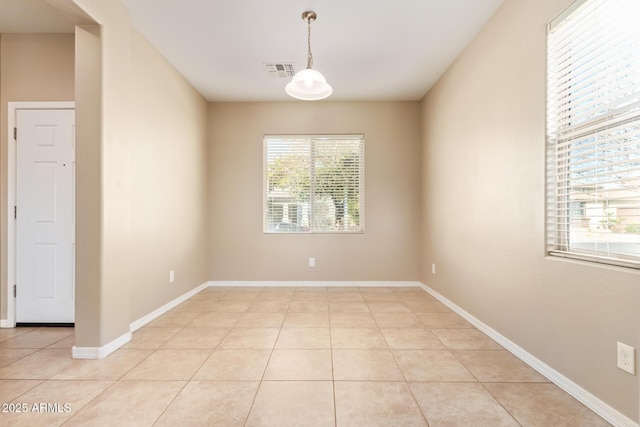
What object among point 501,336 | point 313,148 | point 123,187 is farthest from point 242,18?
point 501,336

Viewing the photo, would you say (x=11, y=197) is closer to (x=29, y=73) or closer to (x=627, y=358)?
(x=29, y=73)

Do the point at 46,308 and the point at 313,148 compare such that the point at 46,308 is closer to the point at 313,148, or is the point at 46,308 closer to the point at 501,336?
the point at 313,148

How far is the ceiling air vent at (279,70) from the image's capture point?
144 inches

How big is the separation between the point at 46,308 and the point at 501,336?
4.28 m

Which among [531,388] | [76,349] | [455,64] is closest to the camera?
[531,388]

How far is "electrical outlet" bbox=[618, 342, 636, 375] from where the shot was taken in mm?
1528

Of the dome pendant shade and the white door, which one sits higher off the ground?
the dome pendant shade

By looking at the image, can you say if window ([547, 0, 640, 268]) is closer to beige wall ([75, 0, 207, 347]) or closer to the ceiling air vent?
the ceiling air vent

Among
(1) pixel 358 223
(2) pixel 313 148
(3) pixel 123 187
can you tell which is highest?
(2) pixel 313 148

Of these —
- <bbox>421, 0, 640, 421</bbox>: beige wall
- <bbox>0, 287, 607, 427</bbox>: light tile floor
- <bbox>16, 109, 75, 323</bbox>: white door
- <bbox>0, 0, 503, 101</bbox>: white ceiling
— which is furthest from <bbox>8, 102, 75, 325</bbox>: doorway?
<bbox>421, 0, 640, 421</bbox>: beige wall

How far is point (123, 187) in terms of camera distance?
2.65 metres

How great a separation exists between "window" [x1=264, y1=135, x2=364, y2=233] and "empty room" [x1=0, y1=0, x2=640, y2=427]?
0.12 feet

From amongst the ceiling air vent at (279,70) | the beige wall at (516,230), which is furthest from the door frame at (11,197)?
the beige wall at (516,230)

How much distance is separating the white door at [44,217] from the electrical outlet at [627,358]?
4.25m
